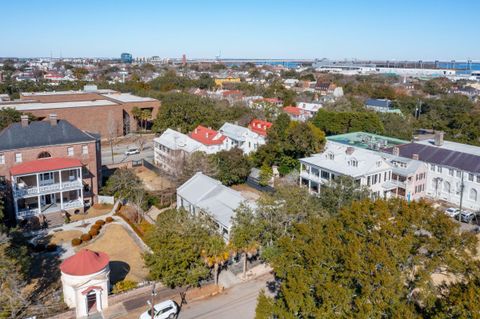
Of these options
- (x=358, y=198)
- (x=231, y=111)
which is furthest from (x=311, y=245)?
(x=231, y=111)

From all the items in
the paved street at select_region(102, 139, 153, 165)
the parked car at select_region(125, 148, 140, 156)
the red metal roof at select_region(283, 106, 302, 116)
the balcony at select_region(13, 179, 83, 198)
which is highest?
the red metal roof at select_region(283, 106, 302, 116)

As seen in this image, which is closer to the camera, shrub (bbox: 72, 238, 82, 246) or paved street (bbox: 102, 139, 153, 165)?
shrub (bbox: 72, 238, 82, 246)

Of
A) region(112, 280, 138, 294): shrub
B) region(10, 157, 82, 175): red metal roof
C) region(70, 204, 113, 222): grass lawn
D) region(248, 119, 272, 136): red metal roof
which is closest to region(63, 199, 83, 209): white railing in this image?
region(70, 204, 113, 222): grass lawn

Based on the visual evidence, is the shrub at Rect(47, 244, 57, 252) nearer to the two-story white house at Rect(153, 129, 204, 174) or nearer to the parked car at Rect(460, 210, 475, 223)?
the two-story white house at Rect(153, 129, 204, 174)

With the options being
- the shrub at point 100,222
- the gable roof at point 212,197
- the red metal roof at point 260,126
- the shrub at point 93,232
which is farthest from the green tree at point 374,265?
the red metal roof at point 260,126

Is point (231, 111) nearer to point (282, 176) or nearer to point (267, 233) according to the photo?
point (282, 176)

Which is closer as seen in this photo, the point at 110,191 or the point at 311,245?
the point at 311,245
